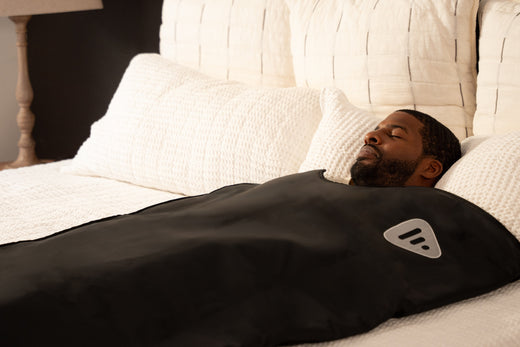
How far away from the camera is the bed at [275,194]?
0.93m

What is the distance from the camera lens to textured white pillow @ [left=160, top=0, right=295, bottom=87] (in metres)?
1.93

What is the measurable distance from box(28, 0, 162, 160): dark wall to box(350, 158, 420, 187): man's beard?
1.57 metres

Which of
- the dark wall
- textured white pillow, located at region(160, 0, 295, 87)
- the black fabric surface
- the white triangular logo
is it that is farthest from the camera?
the dark wall

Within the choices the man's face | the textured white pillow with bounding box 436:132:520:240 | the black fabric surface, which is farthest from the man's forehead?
the black fabric surface

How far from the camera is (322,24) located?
1786mm

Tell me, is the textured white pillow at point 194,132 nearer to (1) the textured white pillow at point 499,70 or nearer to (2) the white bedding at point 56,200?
(2) the white bedding at point 56,200

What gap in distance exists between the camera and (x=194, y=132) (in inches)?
67.6

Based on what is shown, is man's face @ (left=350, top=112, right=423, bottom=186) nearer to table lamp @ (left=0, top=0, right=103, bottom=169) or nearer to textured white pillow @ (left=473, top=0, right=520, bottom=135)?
textured white pillow @ (left=473, top=0, right=520, bottom=135)

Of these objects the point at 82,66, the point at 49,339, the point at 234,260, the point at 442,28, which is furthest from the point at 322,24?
the point at 82,66

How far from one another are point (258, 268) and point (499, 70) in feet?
2.73

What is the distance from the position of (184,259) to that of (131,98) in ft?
3.29

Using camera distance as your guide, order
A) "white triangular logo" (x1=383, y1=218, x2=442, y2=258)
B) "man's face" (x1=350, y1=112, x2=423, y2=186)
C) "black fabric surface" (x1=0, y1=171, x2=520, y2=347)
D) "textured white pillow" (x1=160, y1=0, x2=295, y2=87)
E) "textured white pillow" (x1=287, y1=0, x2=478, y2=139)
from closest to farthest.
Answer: "black fabric surface" (x1=0, y1=171, x2=520, y2=347) → "white triangular logo" (x1=383, y1=218, x2=442, y2=258) → "man's face" (x1=350, y1=112, x2=423, y2=186) → "textured white pillow" (x1=287, y1=0, x2=478, y2=139) → "textured white pillow" (x1=160, y1=0, x2=295, y2=87)

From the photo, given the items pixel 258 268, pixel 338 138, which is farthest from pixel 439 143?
pixel 258 268

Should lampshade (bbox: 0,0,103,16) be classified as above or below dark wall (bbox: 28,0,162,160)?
above
